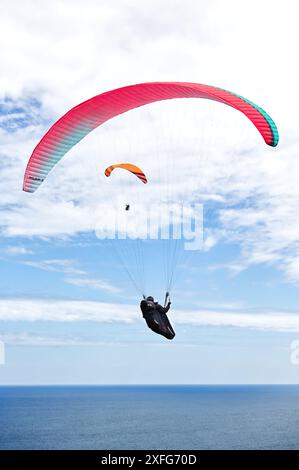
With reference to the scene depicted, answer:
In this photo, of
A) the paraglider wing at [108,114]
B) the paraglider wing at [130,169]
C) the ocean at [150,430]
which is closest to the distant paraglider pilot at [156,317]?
the paraglider wing at [108,114]

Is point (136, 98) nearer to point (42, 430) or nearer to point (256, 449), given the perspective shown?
point (256, 449)

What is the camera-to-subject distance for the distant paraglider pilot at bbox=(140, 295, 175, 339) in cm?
1556

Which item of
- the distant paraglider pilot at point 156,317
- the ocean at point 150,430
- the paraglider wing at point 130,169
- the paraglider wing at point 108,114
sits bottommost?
the distant paraglider pilot at point 156,317

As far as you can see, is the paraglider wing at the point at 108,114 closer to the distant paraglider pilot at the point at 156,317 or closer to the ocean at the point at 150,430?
the distant paraglider pilot at the point at 156,317

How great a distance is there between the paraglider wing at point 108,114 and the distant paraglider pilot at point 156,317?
4.59 meters

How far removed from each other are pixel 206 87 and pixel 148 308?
5.74 m

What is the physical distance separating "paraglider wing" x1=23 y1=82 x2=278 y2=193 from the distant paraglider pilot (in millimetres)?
4587

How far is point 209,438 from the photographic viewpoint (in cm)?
9294

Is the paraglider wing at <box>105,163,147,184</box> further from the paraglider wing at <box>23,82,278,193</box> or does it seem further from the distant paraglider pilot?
the distant paraglider pilot

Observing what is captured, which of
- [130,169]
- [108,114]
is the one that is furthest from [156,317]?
[108,114]

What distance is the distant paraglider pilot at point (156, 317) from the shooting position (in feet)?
51.1

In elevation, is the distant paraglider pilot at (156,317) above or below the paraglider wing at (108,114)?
below

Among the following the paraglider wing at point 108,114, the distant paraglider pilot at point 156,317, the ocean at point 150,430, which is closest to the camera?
the paraglider wing at point 108,114
